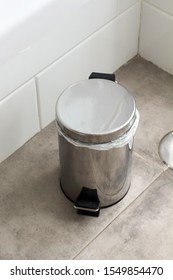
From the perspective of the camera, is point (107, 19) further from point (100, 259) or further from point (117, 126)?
point (100, 259)

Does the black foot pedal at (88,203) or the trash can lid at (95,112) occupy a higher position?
the trash can lid at (95,112)

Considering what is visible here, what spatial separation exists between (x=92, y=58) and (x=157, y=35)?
0.16m

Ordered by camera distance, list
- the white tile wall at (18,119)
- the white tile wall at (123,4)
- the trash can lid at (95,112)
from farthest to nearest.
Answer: the white tile wall at (123,4) < the white tile wall at (18,119) < the trash can lid at (95,112)

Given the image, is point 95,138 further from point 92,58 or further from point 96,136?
point 92,58

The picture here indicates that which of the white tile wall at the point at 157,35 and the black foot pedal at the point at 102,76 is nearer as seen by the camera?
the black foot pedal at the point at 102,76

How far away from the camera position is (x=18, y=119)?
0.89 meters

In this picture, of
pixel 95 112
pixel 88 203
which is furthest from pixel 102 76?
pixel 88 203

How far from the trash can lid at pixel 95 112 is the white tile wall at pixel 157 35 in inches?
11.0

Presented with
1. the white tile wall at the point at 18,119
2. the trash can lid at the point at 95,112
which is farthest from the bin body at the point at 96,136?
the white tile wall at the point at 18,119

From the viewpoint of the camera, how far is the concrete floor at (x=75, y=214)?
818 millimetres

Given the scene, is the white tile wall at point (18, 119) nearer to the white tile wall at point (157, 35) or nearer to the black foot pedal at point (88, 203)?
the black foot pedal at point (88, 203)

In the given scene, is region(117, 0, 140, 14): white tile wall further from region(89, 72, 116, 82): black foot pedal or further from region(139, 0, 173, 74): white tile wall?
region(89, 72, 116, 82): black foot pedal

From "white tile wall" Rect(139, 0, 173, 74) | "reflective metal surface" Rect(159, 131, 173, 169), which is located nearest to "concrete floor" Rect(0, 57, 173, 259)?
"reflective metal surface" Rect(159, 131, 173, 169)

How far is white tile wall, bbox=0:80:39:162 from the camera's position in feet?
2.77
